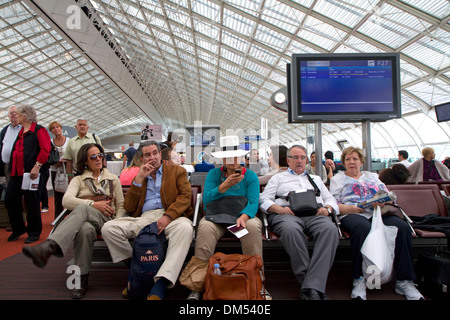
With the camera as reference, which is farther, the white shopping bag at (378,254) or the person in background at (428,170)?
the person in background at (428,170)

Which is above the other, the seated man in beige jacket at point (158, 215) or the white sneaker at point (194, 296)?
the seated man in beige jacket at point (158, 215)

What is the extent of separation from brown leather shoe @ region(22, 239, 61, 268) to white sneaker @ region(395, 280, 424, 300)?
2.85m

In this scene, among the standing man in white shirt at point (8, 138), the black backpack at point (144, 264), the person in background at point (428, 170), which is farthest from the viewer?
the person in background at point (428, 170)

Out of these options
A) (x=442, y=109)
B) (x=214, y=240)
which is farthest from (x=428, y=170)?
(x=214, y=240)

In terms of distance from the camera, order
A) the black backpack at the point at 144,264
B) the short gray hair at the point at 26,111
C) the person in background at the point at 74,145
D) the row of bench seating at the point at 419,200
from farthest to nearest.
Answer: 1. the person in background at the point at 74,145
2. the short gray hair at the point at 26,111
3. the row of bench seating at the point at 419,200
4. the black backpack at the point at 144,264

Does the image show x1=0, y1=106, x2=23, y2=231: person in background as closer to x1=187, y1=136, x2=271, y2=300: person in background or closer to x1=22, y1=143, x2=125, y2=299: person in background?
x1=22, y1=143, x2=125, y2=299: person in background

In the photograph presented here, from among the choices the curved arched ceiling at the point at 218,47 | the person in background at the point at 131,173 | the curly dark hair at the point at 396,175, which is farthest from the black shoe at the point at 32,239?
the curved arched ceiling at the point at 218,47

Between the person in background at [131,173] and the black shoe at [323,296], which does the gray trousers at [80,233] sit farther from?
the black shoe at [323,296]

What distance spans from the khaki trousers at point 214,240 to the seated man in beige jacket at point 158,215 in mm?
100

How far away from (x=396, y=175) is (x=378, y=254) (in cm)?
167

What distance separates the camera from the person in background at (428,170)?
19.0 feet

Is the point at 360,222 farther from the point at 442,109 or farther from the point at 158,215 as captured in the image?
the point at 442,109

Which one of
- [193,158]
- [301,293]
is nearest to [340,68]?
[301,293]

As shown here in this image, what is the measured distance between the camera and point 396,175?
147 inches
